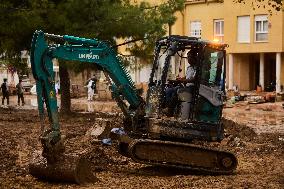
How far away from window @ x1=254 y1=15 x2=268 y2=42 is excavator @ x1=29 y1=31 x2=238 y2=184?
3149 centimetres

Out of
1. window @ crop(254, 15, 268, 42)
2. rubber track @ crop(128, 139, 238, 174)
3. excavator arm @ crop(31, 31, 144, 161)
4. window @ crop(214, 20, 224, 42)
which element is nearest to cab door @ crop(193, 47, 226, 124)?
rubber track @ crop(128, 139, 238, 174)

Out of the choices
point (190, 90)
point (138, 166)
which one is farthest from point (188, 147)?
point (138, 166)

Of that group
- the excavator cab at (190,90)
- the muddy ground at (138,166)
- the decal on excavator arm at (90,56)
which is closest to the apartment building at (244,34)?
the muddy ground at (138,166)

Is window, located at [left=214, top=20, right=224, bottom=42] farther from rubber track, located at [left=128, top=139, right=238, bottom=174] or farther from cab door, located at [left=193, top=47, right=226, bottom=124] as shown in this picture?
rubber track, located at [left=128, top=139, right=238, bottom=174]

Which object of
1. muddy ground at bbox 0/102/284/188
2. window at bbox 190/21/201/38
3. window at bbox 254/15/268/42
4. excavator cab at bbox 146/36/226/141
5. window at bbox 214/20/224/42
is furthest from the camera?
window at bbox 190/21/201/38

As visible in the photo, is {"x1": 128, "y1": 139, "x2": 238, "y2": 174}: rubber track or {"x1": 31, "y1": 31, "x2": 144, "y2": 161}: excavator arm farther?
{"x1": 128, "y1": 139, "x2": 238, "y2": 174}: rubber track

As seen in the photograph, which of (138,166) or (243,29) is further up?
(243,29)

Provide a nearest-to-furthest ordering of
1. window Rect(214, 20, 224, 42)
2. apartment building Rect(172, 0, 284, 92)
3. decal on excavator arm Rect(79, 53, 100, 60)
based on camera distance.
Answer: decal on excavator arm Rect(79, 53, 100, 60)
apartment building Rect(172, 0, 284, 92)
window Rect(214, 20, 224, 42)

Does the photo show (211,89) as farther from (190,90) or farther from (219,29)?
(219,29)

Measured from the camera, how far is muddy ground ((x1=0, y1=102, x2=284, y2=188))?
1146cm

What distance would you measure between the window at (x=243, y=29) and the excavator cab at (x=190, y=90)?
106 feet

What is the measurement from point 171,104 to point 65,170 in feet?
9.35

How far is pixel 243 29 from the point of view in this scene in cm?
4488

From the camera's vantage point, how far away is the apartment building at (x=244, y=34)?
43031 mm
